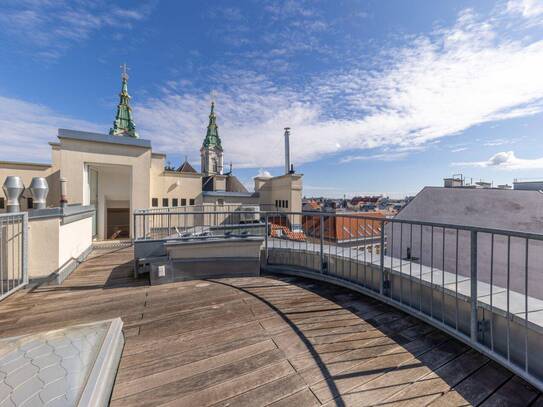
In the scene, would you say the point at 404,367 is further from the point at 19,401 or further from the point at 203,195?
the point at 203,195

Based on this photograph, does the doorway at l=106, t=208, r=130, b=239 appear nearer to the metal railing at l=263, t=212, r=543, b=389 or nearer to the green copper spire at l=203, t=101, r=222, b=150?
the metal railing at l=263, t=212, r=543, b=389

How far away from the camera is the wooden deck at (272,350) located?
1.49m

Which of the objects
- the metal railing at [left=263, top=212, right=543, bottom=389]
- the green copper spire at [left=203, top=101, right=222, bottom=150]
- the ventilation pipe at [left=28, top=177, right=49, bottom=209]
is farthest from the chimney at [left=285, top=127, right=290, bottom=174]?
the green copper spire at [left=203, top=101, right=222, bottom=150]

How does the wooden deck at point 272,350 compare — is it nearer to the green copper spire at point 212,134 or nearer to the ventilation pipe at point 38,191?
the ventilation pipe at point 38,191

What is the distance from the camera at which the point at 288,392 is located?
4.96 ft

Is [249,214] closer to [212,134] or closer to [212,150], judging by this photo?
[212,150]

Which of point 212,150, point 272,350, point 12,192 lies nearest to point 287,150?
point 12,192

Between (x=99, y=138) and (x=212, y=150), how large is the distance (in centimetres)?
3169

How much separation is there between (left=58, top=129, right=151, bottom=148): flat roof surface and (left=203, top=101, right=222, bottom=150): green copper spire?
101ft

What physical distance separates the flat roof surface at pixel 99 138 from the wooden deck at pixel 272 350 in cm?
862

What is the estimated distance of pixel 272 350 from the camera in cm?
195

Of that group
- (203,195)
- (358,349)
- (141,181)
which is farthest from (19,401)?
(203,195)

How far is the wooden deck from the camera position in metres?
1.49

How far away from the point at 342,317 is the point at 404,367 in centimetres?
81
